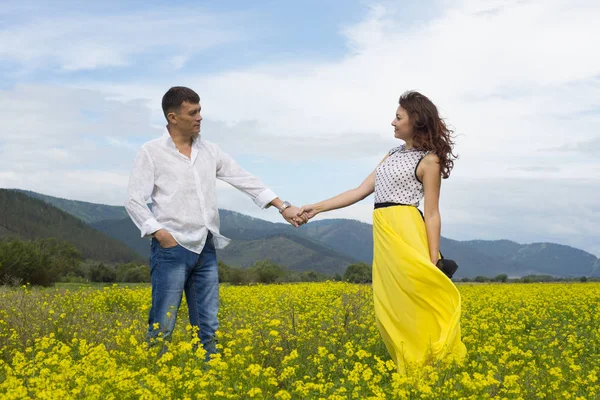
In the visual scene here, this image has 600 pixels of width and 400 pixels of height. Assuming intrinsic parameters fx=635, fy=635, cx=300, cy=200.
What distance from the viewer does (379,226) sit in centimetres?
519

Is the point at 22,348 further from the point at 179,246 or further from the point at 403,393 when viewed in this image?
the point at 403,393

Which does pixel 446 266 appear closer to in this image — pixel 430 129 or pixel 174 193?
pixel 430 129

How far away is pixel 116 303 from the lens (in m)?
12.5

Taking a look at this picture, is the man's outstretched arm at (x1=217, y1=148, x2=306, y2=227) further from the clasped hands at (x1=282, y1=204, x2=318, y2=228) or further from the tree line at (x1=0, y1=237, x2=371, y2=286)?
the tree line at (x1=0, y1=237, x2=371, y2=286)

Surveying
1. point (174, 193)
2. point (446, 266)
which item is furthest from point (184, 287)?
point (446, 266)

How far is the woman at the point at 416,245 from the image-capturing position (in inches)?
196

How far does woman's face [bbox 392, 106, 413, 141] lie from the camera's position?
199 inches

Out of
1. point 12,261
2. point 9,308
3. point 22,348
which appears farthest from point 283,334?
point 12,261

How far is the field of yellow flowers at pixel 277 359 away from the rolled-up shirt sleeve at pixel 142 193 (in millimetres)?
952

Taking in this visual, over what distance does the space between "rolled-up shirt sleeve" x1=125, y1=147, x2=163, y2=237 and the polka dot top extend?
186 centimetres

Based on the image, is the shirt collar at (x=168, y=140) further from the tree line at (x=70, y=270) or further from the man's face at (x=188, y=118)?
the tree line at (x=70, y=270)

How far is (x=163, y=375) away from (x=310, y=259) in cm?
17032

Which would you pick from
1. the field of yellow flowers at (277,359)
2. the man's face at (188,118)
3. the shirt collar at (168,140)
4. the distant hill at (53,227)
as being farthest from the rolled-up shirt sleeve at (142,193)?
the distant hill at (53,227)

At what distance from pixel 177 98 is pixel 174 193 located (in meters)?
0.80
